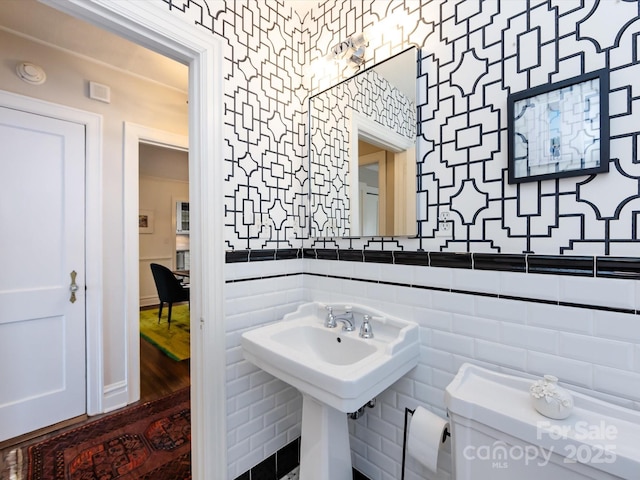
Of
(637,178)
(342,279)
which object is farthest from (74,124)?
(637,178)

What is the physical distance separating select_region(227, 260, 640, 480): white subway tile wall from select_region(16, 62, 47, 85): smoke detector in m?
1.87

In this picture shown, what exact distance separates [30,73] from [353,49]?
197 cm

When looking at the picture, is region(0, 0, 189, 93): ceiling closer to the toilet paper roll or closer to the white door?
the white door

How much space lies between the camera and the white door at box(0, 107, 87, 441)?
1.69 meters

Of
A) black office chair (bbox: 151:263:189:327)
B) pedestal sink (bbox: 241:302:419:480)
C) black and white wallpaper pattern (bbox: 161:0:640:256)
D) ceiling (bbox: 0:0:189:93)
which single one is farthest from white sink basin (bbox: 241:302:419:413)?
black office chair (bbox: 151:263:189:327)

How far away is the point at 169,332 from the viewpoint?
3584mm

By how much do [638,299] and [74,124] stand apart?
2857mm

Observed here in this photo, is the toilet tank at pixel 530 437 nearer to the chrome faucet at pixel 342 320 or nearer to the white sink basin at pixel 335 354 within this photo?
the white sink basin at pixel 335 354

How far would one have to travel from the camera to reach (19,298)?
Answer: 67.5 inches

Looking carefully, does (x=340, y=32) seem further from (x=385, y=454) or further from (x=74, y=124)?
(x=385, y=454)

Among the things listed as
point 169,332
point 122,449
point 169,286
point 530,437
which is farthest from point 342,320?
point 169,286

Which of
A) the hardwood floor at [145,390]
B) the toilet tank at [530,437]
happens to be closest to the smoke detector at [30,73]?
the hardwood floor at [145,390]

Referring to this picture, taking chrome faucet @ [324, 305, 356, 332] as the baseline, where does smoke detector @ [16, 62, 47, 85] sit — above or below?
above

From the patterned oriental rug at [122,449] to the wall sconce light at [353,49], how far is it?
2.27m
